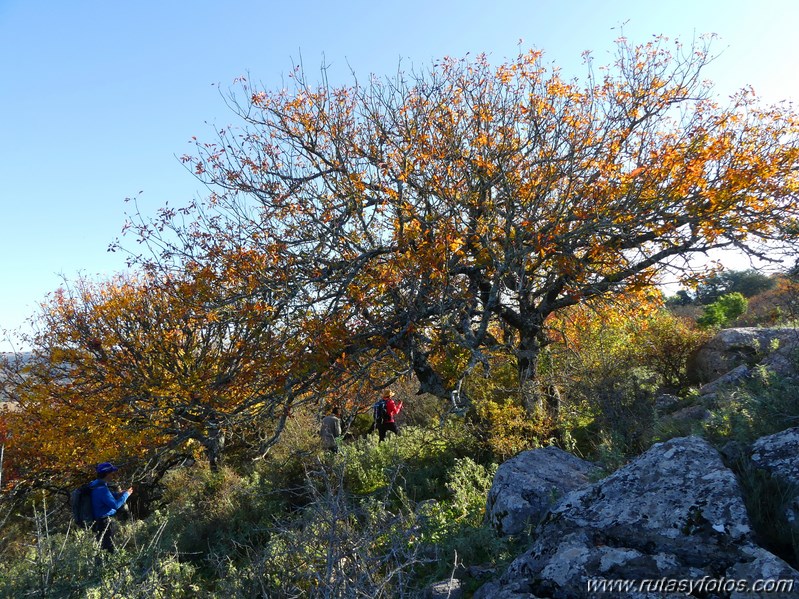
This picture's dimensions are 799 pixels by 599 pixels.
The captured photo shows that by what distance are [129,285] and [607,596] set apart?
16.5 metres

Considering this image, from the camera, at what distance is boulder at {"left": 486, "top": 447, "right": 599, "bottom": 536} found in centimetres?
450

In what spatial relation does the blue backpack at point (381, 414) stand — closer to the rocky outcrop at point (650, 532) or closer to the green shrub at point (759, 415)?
the green shrub at point (759, 415)

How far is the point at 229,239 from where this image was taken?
8805mm

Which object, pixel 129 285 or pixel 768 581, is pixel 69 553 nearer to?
pixel 768 581

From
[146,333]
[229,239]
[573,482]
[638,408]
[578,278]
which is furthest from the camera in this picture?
[146,333]

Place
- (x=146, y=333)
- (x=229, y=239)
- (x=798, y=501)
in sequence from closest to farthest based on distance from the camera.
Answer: (x=798, y=501) < (x=229, y=239) < (x=146, y=333)

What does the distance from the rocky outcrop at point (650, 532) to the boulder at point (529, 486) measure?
43.6 inches

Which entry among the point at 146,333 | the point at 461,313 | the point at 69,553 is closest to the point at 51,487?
the point at 146,333

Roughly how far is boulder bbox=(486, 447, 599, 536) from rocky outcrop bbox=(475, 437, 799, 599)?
111cm

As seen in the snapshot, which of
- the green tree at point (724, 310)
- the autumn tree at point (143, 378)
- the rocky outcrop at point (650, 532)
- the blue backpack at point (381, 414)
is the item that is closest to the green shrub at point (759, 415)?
the rocky outcrop at point (650, 532)

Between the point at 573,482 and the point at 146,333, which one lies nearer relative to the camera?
the point at 573,482

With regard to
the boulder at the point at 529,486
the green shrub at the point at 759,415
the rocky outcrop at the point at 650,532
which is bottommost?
the boulder at the point at 529,486

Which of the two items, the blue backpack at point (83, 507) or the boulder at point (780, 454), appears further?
the blue backpack at point (83, 507)

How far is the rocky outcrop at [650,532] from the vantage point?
2.46m
